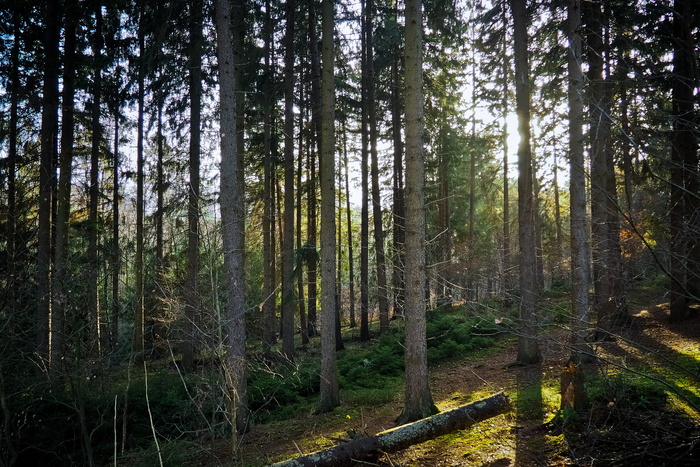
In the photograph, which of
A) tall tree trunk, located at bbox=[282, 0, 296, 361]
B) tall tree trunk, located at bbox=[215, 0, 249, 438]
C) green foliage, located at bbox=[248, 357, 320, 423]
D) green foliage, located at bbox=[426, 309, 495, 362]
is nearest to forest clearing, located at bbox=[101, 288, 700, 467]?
green foliage, located at bbox=[248, 357, 320, 423]

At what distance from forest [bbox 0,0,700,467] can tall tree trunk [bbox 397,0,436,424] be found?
0.13ft

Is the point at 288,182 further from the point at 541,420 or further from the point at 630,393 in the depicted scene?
the point at 630,393

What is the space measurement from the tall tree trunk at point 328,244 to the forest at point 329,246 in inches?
2.0

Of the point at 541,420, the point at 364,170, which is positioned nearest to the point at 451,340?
the point at 541,420

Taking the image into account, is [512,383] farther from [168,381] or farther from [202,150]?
[202,150]

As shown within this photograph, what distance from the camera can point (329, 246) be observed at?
9.56 metres

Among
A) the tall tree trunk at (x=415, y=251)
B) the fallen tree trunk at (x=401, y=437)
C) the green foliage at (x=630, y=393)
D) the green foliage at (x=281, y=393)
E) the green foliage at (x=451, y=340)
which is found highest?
the tall tree trunk at (x=415, y=251)

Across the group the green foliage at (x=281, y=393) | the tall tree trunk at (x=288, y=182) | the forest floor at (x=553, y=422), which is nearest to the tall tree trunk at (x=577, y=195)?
the forest floor at (x=553, y=422)

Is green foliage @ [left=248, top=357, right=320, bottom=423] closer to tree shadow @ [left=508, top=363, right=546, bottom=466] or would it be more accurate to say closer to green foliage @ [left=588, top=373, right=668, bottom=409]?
tree shadow @ [left=508, top=363, right=546, bottom=466]

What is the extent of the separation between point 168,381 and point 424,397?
779 centimetres

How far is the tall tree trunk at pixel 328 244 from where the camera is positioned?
9484 mm

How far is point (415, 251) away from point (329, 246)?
2889 millimetres

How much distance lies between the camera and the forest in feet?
19.6

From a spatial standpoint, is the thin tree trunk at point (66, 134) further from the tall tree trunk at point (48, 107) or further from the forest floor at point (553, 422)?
the forest floor at point (553, 422)
